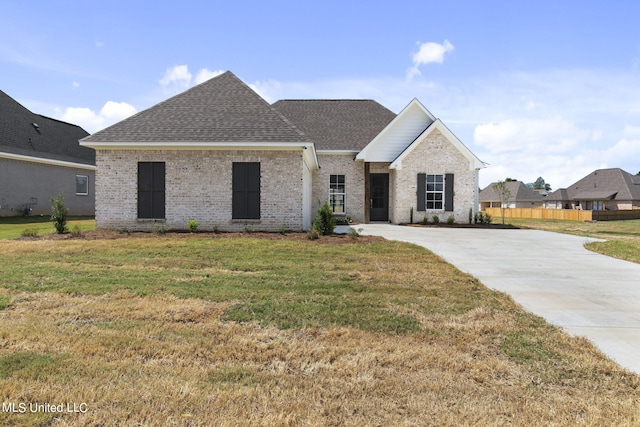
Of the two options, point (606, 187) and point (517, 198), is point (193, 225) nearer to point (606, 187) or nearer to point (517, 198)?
point (606, 187)

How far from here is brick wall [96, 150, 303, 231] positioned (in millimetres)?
13492

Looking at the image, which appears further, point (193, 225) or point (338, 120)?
point (338, 120)

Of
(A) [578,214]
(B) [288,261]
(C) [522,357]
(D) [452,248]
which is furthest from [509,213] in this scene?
(C) [522,357]

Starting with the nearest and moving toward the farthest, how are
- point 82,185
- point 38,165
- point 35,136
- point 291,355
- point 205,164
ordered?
1. point 291,355
2. point 205,164
3. point 38,165
4. point 35,136
5. point 82,185

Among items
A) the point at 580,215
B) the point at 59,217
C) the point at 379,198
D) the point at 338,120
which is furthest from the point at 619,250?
the point at 580,215

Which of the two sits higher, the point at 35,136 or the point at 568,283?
the point at 35,136

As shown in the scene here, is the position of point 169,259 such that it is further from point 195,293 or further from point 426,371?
point 426,371

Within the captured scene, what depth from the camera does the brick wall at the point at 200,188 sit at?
44.3 ft

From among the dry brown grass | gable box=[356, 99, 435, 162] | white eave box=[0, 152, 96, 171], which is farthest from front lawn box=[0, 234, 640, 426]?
white eave box=[0, 152, 96, 171]

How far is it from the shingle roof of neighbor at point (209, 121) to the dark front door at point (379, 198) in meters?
8.13

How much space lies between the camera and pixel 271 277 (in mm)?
6832

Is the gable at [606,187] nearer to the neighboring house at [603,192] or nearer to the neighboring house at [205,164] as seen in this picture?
the neighboring house at [603,192]

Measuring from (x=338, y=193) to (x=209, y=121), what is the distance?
8912 mm

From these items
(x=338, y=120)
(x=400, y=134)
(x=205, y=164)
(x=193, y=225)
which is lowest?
(x=193, y=225)
